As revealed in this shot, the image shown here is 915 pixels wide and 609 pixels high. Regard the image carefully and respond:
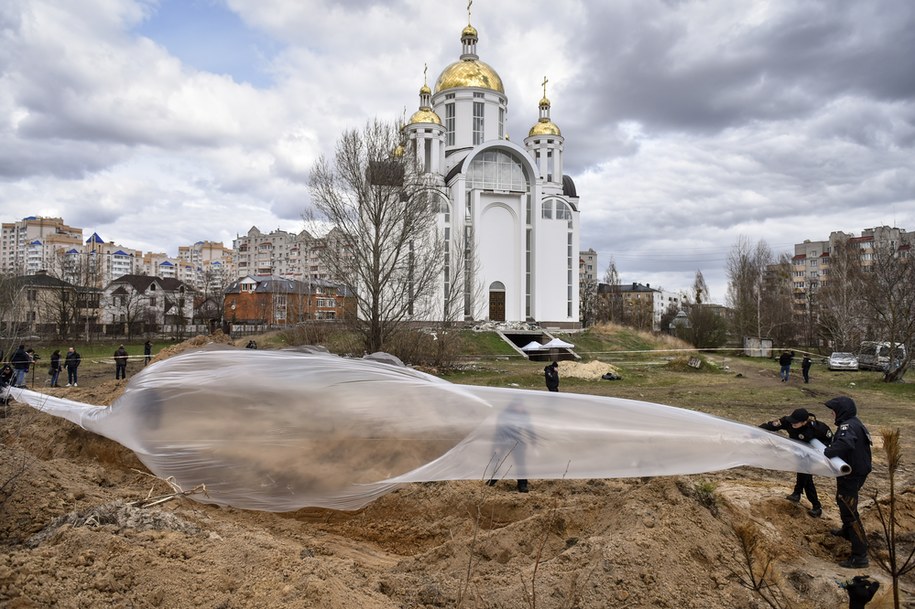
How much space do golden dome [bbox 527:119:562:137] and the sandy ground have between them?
132ft

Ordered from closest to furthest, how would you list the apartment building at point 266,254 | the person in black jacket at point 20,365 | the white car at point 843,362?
the person in black jacket at point 20,365 → the white car at point 843,362 → the apartment building at point 266,254

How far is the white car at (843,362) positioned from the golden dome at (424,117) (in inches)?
1128

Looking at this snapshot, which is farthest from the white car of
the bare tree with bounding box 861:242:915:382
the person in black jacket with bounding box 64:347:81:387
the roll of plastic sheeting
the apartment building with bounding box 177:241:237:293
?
the apartment building with bounding box 177:241:237:293

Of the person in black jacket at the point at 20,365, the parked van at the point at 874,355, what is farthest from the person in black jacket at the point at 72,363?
the parked van at the point at 874,355

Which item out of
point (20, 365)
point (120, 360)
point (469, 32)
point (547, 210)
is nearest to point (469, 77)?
point (469, 32)

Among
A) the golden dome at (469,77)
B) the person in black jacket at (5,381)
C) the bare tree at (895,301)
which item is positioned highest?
the golden dome at (469,77)

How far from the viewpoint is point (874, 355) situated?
2798 centimetres

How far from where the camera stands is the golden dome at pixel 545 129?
43844 mm

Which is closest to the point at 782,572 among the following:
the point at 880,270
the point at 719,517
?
the point at 719,517

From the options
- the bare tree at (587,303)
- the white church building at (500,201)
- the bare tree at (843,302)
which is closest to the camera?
the bare tree at (843,302)

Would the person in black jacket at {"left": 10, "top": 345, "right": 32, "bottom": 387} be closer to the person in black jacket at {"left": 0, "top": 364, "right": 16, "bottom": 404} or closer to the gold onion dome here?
the person in black jacket at {"left": 0, "top": 364, "right": 16, "bottom": 404}

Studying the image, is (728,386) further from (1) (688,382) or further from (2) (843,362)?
(2) (843,362)

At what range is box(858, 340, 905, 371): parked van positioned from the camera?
1045 inches

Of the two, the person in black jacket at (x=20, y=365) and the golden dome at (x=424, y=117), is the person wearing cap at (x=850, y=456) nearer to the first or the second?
the person in black jacket at (x=20, y=365)
